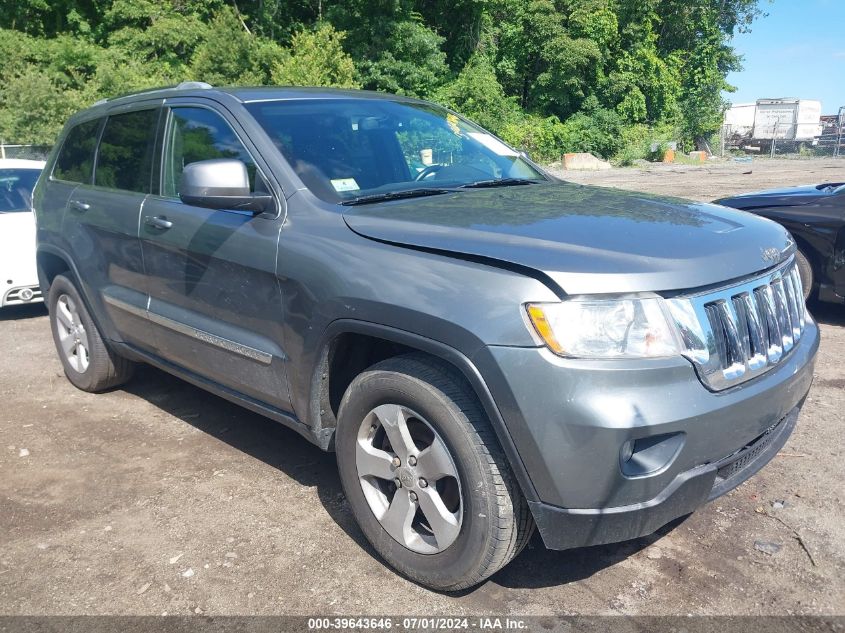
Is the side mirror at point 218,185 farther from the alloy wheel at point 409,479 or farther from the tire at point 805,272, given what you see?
the tire at point 805,272

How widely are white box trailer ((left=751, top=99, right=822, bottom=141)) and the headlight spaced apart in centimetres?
4463

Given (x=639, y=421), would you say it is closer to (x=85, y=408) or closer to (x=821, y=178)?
(x=85, y=408)

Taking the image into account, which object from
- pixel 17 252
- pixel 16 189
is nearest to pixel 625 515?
pixel 17 252

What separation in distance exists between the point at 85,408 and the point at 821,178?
22.6m

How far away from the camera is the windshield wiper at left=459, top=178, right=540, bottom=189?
360 centimetres

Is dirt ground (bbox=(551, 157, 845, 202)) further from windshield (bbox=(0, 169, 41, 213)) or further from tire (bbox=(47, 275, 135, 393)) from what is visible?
tire (bbox=(47, 275, 135, 393))

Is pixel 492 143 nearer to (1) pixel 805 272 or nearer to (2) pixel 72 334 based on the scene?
(2) pixel 72 334

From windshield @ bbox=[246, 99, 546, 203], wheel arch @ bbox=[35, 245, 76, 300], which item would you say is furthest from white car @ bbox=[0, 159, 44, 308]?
windshield @ bbox=[246, 99, 546, 203]

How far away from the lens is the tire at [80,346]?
4.82 m

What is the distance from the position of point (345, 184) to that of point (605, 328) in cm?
146

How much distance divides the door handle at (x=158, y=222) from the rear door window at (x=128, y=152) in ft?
0.77

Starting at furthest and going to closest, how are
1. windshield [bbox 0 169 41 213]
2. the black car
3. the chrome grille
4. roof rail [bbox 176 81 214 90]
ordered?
windshield [bbox 0 169 41 213], the black car, roof rail [bbox 176 81 214 90], the chrome grille

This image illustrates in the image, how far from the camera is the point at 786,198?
6.41 meters

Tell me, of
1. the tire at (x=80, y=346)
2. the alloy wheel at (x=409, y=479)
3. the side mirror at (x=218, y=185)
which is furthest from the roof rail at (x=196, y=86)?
the alloy wheel at (x=409, y=479)
